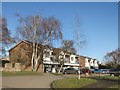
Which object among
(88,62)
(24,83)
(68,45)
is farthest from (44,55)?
(88,62)

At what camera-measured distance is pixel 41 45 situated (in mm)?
62250

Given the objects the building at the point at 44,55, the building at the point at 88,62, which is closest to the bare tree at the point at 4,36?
the building at the point at 44,55

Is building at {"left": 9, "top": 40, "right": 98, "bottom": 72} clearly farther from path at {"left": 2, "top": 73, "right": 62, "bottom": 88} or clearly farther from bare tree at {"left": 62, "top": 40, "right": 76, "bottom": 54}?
path at {"left": 2, "top": 73, "right": 62, "bottom": 88}

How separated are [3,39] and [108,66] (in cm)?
6325

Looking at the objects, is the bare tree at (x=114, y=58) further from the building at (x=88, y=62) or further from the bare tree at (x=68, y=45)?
the bare tree at (x=68, y=45)

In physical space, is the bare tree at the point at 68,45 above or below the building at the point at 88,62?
above

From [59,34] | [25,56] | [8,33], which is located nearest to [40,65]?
[25,56]

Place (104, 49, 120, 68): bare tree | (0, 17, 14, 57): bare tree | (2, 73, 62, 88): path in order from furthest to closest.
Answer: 1. (104, 49, 120, 68): bare tree
2. (0, 17, 14, 57): bare tree
3. (2, 73, 62, 88): path

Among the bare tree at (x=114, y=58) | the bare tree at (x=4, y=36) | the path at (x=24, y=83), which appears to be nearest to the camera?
the path at (x=24, y=83)

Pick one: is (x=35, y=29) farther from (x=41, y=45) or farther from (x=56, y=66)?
(x=56, y=66)

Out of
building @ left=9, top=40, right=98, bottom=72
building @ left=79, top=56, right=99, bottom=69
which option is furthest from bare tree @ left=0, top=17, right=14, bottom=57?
building @ left=79, top=56, right=99, bottom=69

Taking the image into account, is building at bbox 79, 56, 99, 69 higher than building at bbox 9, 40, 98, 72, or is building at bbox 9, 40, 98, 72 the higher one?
building at bbox 9, 40, 98, 72

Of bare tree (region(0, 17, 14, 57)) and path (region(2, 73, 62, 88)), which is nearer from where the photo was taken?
path (region(2, 73, 62, 88))

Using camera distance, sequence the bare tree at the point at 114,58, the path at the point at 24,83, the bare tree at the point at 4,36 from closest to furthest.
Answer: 1. the path at the point at 24,83
2. the bare tree at the point at 4,36
3. the bare tree at the point at 114,58
